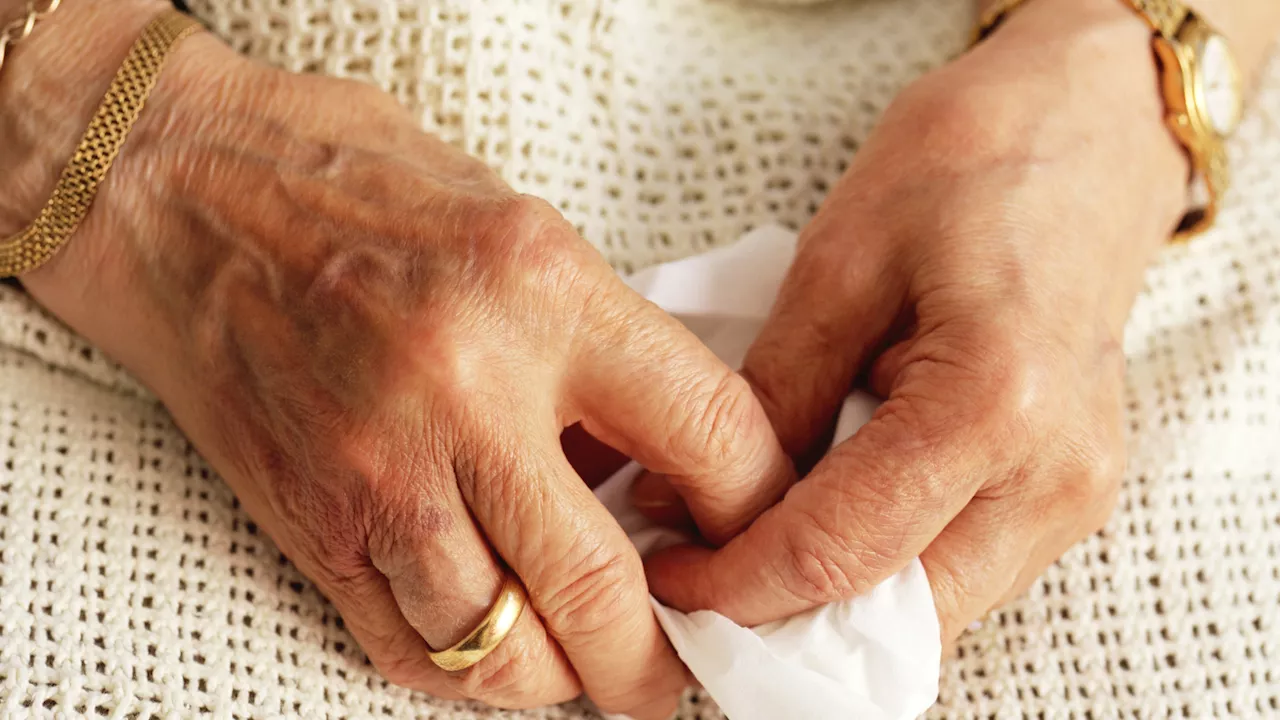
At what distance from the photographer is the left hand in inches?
31.2

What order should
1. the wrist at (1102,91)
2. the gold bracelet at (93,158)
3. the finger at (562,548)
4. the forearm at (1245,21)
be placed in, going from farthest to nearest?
the forearm at (1245,21) → the wrist at (1102,91) → the gold bracelet at (93,158) → the finger at (562,548)

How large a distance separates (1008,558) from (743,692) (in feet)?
0.81

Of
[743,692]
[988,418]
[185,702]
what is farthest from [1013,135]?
[185,702]

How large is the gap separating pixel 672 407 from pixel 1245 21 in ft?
2.96

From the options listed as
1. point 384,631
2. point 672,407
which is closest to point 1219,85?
point 672,407

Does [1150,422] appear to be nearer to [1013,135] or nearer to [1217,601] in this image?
[1217,601]

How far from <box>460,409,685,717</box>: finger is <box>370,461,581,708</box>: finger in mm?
15

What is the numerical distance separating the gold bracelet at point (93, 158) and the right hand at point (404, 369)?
12 millimetres

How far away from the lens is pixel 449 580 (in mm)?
753

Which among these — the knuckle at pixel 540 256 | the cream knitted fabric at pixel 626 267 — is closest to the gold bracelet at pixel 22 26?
the cream knitted fabric at pixel 626 267

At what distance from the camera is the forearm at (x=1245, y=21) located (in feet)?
3.78

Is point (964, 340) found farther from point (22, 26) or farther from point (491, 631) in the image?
point (22, 26)

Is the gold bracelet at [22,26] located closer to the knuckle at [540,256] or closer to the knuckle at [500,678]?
the knuckle at [540,256]

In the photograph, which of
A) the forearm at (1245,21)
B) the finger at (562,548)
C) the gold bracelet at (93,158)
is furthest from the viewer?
the forearm at (1245,21)
